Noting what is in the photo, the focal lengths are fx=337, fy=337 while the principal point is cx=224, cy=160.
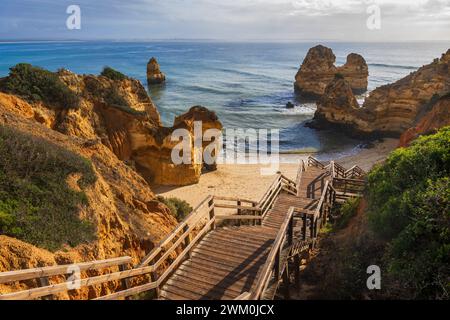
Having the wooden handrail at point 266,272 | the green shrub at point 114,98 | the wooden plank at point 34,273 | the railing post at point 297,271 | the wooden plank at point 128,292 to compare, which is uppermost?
the green shrub at point 114,98

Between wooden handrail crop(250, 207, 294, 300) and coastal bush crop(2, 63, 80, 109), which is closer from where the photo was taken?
wooden handrail crop(250, 207, 294, 300)

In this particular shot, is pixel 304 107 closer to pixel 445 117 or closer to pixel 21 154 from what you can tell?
pixel 445 117

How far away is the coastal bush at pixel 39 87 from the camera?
15300 mm

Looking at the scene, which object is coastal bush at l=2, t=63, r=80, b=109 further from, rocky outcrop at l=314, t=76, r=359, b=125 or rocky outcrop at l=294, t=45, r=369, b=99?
rocky outcrop at l=294, t=45, r=369, b=99

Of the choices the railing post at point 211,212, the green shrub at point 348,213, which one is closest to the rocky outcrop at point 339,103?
the green shrub at point 348,213

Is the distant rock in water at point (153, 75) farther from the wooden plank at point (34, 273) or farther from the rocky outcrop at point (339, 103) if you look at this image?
the wooden plank at point (34, 273)

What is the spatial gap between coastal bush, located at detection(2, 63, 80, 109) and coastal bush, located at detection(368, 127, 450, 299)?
14264 millimetres

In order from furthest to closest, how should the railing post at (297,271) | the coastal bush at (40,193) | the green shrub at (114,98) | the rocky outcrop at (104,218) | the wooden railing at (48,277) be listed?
1. the green shrub at (114,98)
2. the railing post at (297,271)
3. the coastal bush at (40,193)
4. the rocky outcrop at (104,218)
5. the wooden railing at (48,277)

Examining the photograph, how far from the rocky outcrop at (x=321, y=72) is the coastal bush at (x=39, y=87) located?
4917cm

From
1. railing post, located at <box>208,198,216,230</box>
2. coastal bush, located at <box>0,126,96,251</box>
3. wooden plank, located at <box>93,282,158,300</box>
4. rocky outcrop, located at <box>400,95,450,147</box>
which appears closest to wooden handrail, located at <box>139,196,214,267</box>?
railing post, located at <box>208,198,216,230</box>

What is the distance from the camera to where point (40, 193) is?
748 centimetres

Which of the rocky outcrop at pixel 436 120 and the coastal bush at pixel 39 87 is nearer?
the rocky outcrop at pixel 436 120

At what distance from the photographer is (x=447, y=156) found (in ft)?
24.2

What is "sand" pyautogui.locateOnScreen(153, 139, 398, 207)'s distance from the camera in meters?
21.8
